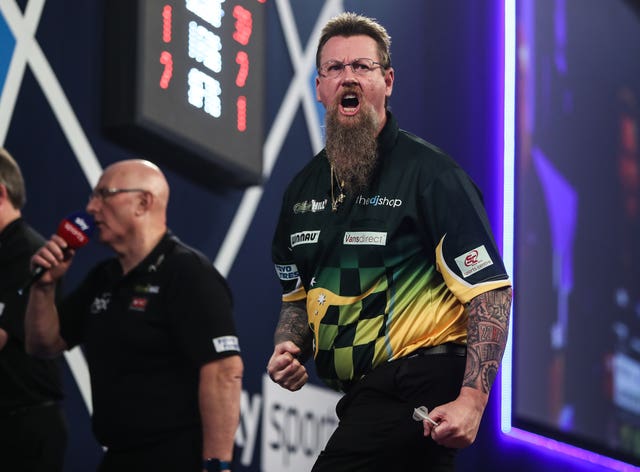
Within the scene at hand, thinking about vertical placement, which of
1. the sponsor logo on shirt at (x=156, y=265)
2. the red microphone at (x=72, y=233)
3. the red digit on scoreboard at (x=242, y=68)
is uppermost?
the red digit on scoreboard at (x=242, y=68)

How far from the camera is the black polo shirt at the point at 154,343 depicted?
322cm

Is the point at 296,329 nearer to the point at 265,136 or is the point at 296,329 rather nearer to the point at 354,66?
the point at 354,66

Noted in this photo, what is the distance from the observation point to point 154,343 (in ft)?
10.7

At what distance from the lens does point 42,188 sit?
13.6 ft

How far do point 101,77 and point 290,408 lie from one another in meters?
1.82

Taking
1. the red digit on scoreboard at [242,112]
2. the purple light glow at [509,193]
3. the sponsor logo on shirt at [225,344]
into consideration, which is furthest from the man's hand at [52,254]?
the purple light glow at [509,193]

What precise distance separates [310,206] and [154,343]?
0.88m

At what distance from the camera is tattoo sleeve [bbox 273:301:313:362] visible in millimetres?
2664

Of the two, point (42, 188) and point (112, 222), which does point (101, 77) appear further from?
point (112, 222)

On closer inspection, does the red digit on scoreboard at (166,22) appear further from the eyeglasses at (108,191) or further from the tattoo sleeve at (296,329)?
the tattoo sleeve at (296,329)

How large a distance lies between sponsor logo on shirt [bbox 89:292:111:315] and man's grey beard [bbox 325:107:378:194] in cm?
107

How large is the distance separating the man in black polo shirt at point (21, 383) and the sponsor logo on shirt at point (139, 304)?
0.41 metres

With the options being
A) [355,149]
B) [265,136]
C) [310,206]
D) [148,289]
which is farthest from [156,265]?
[265,136]

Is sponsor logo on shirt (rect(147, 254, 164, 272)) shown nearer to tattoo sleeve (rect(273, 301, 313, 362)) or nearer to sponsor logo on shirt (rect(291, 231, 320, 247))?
tattoo sleeve (rect(273, 301, 313, 362))
